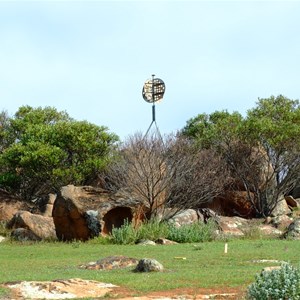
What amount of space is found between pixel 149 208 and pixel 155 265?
14.0 meters

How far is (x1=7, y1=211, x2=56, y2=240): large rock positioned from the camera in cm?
2762

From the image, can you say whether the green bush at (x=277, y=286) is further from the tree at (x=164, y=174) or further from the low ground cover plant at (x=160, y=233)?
the tree at (x=164, y=174)

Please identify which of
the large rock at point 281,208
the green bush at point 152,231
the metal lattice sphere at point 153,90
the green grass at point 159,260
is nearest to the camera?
the green grass at point 159,260

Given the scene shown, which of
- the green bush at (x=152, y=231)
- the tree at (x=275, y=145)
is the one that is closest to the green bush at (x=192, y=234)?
the green bush at (x=152, y=231)

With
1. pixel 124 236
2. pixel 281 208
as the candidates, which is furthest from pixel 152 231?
pixel 281 208

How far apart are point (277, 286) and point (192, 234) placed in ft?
49.7

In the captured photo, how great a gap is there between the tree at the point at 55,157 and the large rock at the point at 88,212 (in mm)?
8347

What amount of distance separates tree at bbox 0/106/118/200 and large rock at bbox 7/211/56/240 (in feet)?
23.1

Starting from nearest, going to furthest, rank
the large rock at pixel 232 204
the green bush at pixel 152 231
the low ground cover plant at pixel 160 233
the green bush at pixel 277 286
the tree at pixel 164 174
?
1. the green bush at pixel 277 286
2. the low ground cover plant at pixel 160 233
3. the green bush at pixel 152 231
4. the tree at pixel 164 174
5. the large rock at pixel 232 204

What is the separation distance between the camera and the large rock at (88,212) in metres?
25.9

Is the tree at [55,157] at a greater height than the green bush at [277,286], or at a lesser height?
greater

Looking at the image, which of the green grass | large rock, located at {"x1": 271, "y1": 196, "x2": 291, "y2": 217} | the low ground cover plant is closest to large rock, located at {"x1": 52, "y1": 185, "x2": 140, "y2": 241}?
the low ground cover plant

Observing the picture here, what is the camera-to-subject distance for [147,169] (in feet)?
96.6

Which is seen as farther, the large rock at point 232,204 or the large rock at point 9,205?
the large rock at point 232,204
